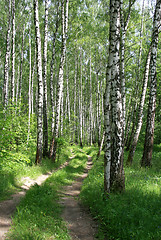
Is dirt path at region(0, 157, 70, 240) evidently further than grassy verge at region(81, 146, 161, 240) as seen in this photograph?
Yes

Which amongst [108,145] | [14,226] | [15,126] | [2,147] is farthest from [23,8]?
[14,226]

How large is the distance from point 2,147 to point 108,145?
3.54 meters

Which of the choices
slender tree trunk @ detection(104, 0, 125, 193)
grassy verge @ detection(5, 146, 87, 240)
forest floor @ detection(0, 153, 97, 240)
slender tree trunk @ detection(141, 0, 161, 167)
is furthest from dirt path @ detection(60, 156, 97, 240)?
slender tree trunk @ detection(141, 0, 161, 167)

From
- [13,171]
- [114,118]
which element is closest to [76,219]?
[114,118]

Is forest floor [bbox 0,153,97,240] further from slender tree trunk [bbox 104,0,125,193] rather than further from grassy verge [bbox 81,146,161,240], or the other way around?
slender tree trunk [bbox 104,0,125,193]

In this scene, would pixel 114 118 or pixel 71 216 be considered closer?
pixel 71 216

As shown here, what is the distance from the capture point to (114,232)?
150 inches

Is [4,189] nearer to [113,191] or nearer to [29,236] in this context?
[29,236]

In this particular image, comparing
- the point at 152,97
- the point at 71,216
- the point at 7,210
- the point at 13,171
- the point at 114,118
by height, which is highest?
the point at 152,97

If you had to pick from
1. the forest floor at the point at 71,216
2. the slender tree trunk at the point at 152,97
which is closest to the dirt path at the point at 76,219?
the forest floor at the point at 71,216

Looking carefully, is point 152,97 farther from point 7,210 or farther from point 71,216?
point 7,210

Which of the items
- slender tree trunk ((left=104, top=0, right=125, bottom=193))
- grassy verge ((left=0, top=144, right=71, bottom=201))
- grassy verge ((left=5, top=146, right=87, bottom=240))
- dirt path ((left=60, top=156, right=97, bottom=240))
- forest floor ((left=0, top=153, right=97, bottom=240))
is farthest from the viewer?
grassy verge ((left=0, top=144, right=71, bottom=201))

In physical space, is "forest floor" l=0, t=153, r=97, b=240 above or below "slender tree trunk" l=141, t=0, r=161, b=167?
below

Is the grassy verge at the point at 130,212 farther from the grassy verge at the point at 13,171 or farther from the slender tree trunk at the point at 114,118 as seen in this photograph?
the grassy verge at the point at 13,171
